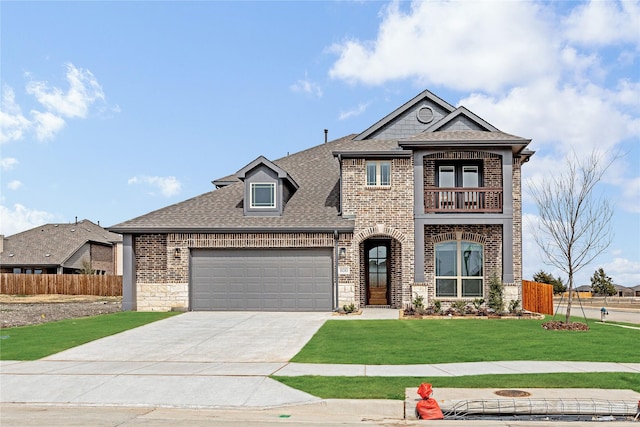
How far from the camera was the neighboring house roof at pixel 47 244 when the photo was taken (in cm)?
5281

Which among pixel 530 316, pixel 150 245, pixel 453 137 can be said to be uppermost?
pixel 453 137

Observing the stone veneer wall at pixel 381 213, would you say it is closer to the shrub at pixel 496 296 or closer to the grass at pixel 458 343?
the shrub at pixel 496 296

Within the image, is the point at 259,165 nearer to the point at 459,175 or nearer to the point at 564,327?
the point at 459,175

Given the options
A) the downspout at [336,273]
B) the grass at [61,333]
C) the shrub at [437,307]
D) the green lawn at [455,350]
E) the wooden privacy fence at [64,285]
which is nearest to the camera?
the green lawn at [455,350]

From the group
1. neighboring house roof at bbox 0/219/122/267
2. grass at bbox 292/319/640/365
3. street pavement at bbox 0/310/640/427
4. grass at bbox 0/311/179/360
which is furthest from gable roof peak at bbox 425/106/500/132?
neighboring house roof at bbox 0/219/122/267

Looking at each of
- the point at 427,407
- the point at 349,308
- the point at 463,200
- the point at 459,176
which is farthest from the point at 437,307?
the point at 427,407

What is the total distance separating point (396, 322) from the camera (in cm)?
2064

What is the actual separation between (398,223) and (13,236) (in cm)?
4592

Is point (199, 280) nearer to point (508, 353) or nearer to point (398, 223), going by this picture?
point (398, 223)

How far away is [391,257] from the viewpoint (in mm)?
25797

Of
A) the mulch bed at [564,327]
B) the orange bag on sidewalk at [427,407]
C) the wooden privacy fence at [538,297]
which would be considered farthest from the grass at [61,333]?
the wooden privacy fence at [538,297]

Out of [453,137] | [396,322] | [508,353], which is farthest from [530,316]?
[508,353]

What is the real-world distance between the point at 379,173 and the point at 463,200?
3.51 meters

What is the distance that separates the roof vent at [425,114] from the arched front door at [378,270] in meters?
5.51
